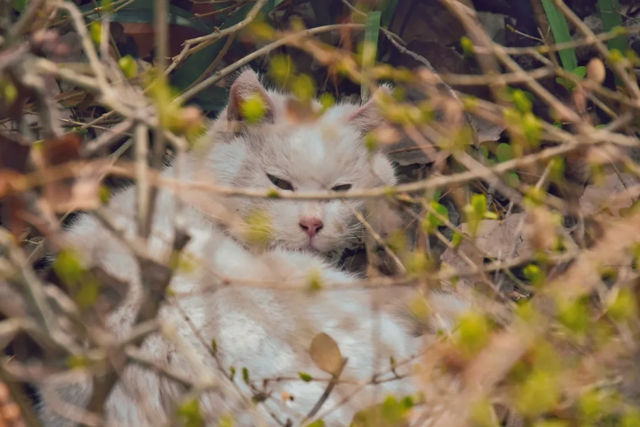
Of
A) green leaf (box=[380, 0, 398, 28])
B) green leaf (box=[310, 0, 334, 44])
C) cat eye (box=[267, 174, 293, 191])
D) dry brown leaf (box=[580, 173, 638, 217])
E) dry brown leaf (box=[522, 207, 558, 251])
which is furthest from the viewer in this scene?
green leaf (box=[310, 0, 334, 44])

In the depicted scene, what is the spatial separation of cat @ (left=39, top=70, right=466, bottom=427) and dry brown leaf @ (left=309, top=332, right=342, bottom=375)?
3 cm

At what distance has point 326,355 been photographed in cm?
151

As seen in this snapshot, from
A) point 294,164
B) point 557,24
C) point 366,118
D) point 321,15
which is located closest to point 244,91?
point 294,164

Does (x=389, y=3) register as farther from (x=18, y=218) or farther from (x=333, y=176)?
A: (x=18, y=218)

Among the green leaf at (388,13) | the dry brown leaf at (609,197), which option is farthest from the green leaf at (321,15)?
the dry brown leaf at (609,197)

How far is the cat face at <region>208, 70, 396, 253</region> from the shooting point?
2434 mm

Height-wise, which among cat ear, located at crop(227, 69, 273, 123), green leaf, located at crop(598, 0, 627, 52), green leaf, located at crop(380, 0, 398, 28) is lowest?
cat ear, located at crop(227, 69, 273, 123)

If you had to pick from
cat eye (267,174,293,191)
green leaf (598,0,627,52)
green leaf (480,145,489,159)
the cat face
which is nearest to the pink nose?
the cat face

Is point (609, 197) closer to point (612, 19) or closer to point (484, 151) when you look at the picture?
point (484, 151)

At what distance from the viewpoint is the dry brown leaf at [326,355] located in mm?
1501

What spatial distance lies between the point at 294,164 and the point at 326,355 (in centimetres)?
109

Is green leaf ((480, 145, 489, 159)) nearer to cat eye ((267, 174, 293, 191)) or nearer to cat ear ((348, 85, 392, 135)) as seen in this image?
cat ear ((348, 85, 392, 135))

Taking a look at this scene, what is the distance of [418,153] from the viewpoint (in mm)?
3070

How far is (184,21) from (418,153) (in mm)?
1053
